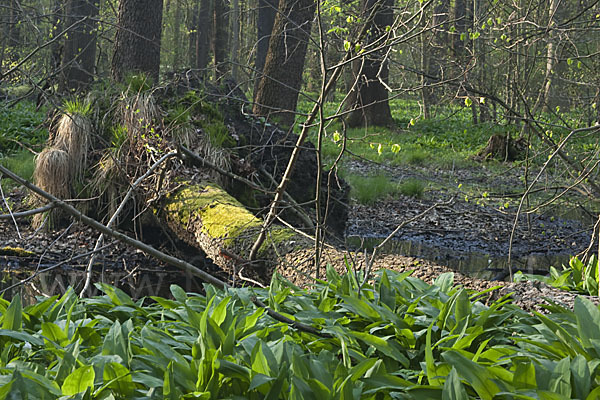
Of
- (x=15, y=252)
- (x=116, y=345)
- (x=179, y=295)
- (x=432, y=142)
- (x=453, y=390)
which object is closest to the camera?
(x=453, y=390)

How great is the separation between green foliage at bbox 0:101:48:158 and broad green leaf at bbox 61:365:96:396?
26.6 feet

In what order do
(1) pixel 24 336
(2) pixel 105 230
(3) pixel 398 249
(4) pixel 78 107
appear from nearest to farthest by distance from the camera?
(1) pixel 24 336, (2) pixel 105 230, (4) pixel 78 107, (3) pixel 398 249

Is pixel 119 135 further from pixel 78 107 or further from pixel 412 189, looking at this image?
pixel 412 189

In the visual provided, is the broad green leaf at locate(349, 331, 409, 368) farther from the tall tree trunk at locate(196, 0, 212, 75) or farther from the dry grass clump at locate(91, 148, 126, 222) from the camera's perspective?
the tall tree trunk at locate(196, 0, 212, 75)

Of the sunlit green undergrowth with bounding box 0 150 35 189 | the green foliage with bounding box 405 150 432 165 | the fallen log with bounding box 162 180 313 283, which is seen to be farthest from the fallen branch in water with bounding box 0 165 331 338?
the green foliage with bounding box 405 150 432 165

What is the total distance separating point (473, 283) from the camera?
3.79 meters

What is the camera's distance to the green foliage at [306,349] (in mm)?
2096

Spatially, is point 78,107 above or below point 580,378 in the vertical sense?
above

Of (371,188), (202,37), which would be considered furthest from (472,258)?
(202,37)

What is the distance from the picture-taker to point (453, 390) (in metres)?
1.99

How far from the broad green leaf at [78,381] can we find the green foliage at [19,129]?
8.10 m

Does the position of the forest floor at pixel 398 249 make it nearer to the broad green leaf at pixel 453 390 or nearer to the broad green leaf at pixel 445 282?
the broad green leaf at pixel 445 282

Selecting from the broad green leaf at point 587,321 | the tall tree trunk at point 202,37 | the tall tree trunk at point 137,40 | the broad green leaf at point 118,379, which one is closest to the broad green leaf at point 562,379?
the broad green leaf at point 587,321

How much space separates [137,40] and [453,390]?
740 cm
